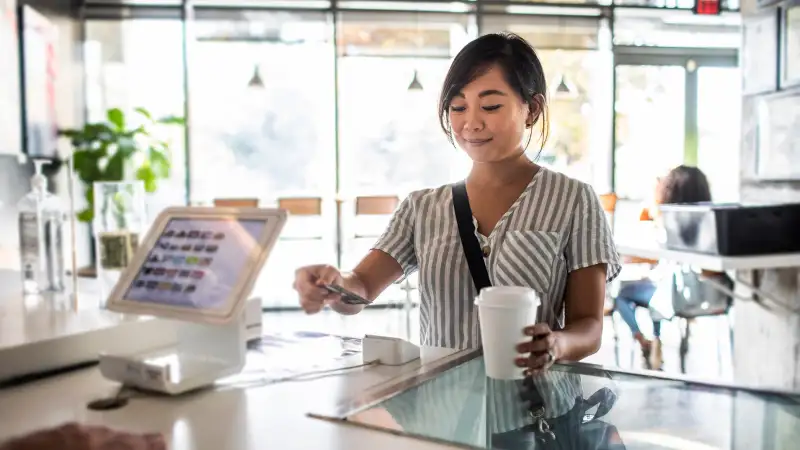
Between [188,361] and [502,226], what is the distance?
68cm

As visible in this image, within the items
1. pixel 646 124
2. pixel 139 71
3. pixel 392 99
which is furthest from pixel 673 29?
pixel 139 71

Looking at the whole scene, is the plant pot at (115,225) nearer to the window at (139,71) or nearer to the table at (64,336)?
the table at (64,336)

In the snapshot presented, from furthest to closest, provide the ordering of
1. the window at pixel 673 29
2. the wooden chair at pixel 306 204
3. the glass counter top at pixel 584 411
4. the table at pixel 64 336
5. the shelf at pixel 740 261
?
the window at pixel 673 29 < the wooden chair at pixel 306 204 < the shelf at pixel 740 261 < the table at pixel 64 336 < the glass counter top at pixel 584 411

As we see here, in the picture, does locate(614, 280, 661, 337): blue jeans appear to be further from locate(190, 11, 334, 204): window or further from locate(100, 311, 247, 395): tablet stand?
locate(100, 311, 247, 395): tablet stand

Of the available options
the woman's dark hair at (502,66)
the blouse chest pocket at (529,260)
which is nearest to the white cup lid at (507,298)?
the blouse chest pocket at (529,260)

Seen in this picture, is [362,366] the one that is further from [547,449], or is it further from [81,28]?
[81,28]

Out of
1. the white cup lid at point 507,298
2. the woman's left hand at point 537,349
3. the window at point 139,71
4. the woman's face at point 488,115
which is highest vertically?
the window at point 139,71

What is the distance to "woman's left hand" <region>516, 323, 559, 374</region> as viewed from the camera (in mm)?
979

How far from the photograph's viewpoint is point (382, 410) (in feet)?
3.02

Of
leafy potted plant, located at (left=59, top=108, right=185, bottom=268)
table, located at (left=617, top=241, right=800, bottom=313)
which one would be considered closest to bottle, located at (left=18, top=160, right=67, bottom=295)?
leafy potted plant, located at (left=59, top=108, right=185, bottom=268)

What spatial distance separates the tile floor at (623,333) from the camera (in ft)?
13.7

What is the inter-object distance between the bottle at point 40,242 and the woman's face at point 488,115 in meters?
1.22

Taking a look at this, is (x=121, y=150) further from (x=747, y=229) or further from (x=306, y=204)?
(x=747, y=229)

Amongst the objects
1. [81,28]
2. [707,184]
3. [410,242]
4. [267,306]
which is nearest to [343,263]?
[267,306]
